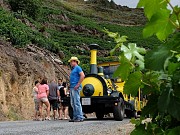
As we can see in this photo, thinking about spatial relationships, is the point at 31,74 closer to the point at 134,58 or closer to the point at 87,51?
the point at 134,58

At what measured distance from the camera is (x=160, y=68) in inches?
47.1

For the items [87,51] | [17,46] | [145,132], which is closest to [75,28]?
[87,51]

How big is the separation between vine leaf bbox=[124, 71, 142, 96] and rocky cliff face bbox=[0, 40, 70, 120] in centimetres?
1358

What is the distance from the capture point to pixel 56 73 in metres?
24.6

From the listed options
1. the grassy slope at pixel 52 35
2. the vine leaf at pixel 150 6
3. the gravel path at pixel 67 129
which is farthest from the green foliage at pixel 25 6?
the vine leaf at pixel 150 6

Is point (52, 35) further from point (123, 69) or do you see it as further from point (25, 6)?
point (123, 69)

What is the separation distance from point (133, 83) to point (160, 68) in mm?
222

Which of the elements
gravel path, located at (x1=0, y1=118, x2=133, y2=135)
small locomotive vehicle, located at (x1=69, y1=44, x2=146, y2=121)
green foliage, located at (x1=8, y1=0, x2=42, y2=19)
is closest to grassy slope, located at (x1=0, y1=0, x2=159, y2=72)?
green foliage, located at (x1=8, y1=0, x2=42, y2=19)

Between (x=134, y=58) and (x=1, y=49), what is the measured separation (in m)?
17.0

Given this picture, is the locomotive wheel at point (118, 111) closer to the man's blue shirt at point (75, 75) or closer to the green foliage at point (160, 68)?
the man's blue shirt at point (75, 75)

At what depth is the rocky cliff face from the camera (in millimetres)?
→ 16234

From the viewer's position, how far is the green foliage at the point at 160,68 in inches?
47.0

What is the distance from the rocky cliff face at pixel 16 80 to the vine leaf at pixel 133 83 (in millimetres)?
13585

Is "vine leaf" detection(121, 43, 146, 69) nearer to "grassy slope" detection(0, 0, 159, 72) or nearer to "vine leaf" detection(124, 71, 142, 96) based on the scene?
"vine leaf" detection(124, 71, 142, 96)
